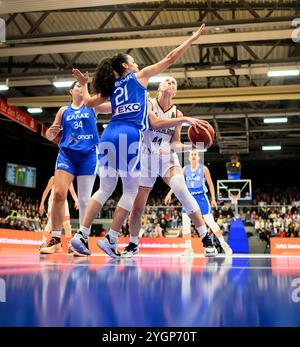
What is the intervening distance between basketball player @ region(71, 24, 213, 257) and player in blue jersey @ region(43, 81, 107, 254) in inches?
32.5

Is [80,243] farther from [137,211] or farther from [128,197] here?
[137,211]

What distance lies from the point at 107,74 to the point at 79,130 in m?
1.17

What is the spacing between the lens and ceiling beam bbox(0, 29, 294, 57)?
10555 mm

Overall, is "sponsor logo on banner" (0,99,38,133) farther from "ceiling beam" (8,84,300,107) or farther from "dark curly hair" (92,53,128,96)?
"dark curly hair" (92,53,128,96)

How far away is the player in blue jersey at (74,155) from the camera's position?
4.70m

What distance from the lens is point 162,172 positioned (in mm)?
4719

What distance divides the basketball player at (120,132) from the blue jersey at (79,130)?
941 mm

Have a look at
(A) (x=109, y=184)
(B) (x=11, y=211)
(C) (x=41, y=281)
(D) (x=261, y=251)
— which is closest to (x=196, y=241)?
(D) (x=261, y=251)

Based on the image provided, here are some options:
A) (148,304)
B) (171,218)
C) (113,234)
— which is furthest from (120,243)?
(148,304)

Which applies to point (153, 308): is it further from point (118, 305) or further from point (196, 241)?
point (196, 241)

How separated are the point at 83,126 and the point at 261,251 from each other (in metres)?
13.7

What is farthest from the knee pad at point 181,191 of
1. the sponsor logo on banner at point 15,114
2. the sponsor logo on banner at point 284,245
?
the sponsor logo on banner at point 15,114

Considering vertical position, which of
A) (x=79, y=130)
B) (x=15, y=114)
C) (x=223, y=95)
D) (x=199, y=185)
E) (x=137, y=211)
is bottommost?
(x=137, y=211)

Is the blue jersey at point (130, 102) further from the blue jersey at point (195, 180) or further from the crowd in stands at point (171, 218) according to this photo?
the crowd in stands at point (171, 218)
